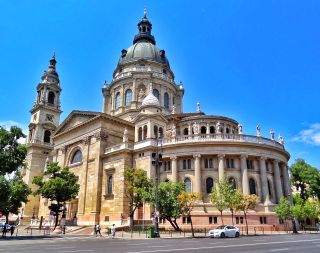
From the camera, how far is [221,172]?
38719 millimetres

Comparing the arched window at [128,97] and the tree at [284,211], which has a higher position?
the arched window at [128,97]

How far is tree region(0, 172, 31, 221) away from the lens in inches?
1220

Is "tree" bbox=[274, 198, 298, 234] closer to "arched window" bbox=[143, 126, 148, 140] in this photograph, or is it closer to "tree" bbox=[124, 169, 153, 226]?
"tree" bbox=[124, 169, 153, 226]

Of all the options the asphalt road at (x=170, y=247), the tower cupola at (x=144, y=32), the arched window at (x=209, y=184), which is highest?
the tower cupola at (x=144, y=32)

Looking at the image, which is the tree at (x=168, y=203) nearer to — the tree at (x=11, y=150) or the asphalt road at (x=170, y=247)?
the asphalt road at (x=170, y=247)

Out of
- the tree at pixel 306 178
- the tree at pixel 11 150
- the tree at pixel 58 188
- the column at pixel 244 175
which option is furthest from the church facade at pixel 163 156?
the tree at pixel 306 178

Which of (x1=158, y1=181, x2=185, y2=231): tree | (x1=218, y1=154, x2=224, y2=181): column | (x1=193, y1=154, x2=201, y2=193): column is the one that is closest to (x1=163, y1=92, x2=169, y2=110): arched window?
(x1=193, y1=154, x2=201, y2=193): column

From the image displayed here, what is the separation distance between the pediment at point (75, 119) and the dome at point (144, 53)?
63.7 ft

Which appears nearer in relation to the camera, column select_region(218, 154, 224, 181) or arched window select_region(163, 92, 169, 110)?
column select_region(218, 154, 224, 181)

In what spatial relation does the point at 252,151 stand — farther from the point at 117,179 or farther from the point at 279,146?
the point at 117,179

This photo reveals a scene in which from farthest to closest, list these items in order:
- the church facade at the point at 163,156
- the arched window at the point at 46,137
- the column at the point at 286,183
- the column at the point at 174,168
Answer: the arched window at the point at 46,137 < the column at the point at 286,183 < the column at the point at 174,168 < the church facade at the point at 163,156

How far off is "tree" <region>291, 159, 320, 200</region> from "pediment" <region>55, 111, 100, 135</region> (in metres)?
39.8

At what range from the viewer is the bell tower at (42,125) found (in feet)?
205

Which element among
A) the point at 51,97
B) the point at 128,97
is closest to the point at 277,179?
the point at 128,97
